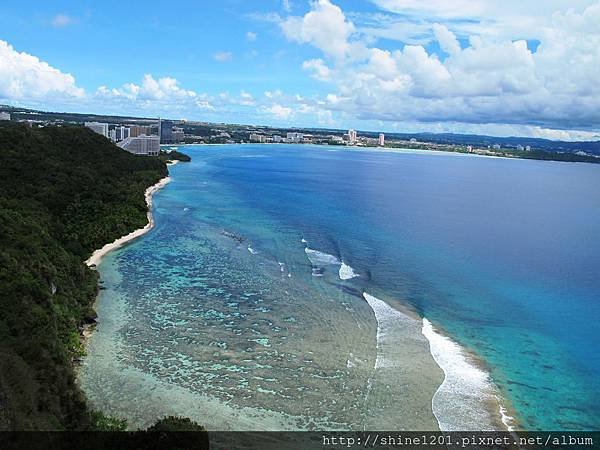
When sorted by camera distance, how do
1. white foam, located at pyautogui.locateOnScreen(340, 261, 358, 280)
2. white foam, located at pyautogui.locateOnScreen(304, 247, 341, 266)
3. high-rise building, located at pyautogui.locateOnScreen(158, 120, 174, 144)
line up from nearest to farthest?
white foam, located at pyautogui.locateOnScreen(340, 261, 358, 280) < white foam, located at pyautogui.locateOnScreen(304, 247, 341, 266) < high-rise building, located at pyautogui.locateOnScreen(158, 120, 174, 144)

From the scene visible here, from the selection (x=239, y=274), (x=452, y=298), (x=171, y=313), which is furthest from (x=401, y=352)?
(x=239, y=274)

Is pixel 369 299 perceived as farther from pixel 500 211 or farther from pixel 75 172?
pixel 500 211

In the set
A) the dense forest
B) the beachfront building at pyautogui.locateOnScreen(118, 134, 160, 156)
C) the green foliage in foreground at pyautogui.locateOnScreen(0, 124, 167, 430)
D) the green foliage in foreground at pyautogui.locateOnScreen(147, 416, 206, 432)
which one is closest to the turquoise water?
the dense forest

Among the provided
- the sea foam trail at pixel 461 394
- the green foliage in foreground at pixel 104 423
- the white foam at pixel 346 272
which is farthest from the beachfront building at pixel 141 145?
the green foliage in foreground at pixel 104 423

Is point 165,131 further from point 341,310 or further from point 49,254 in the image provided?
point 341,310

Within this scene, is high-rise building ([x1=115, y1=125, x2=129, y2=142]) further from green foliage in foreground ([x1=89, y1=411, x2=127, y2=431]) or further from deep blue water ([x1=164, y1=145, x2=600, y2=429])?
green foliage in foreground ([x1=89, y1=411, x2=127, y2=431])
